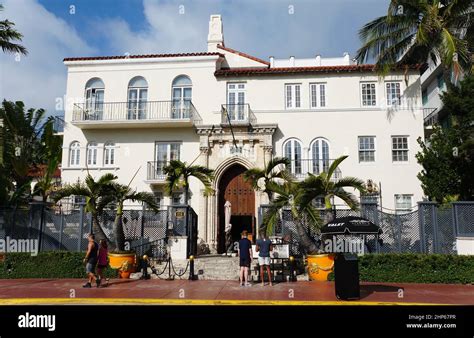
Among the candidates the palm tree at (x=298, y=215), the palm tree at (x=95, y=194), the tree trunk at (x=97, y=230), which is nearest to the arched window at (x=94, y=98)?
the palm tree at (x=95, y=194)

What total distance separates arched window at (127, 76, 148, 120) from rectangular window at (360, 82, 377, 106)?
13237 mm

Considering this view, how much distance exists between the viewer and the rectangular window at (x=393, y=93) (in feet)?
77.4

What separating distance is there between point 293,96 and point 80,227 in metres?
14.2

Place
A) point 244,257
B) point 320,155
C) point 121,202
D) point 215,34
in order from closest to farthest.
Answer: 1. point 244,257
2. point 121,202
3. point 320,155
4. point 215,34

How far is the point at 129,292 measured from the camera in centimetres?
1193

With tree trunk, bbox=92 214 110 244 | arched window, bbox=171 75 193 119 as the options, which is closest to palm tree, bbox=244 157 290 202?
tree trunk, bbox=92 214 110 244

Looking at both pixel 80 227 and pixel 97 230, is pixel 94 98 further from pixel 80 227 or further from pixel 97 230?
pixel 97 230

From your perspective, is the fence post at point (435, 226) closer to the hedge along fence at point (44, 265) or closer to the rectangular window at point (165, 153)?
the hedge along fence at point (44, 265)

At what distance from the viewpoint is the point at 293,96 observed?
24.4 m

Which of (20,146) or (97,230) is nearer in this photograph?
(97,230)

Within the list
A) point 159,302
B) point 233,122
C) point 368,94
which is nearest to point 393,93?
point 368,94

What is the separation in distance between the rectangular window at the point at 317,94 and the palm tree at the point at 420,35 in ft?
8.91

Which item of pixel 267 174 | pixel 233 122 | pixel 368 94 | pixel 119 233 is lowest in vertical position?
pixel 119 233
